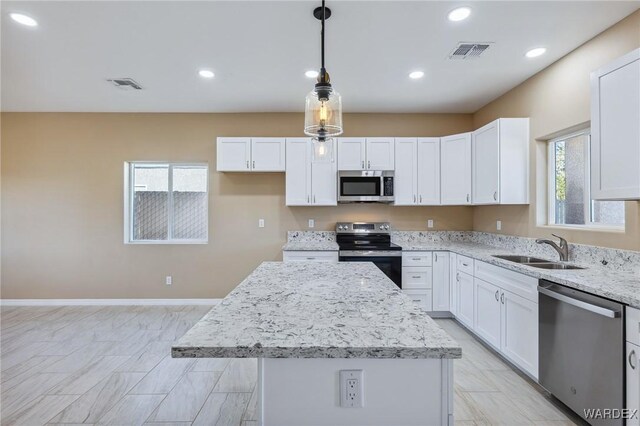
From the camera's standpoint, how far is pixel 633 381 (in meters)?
1.52

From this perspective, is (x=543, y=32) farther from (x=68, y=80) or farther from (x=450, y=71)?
(x=68, y=80)

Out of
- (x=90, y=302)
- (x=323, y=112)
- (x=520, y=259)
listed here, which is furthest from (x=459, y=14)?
(x=90, y=302)

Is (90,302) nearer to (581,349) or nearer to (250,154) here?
(250,154)

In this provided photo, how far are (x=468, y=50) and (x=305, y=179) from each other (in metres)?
2.21

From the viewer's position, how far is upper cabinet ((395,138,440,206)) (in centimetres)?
401

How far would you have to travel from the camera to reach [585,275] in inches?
79.2

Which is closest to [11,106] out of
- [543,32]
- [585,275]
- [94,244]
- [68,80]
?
[68,80]

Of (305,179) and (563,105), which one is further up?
(563,105)

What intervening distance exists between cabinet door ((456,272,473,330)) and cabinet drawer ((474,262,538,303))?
0.71 ft

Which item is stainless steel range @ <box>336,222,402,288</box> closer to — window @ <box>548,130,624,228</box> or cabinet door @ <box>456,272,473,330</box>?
cabinet door @ <box>456,272,473,330</box>

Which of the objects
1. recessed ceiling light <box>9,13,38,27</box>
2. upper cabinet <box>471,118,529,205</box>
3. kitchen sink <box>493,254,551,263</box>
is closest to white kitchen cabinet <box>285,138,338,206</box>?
upper cabinet <box>471,118,529,205</box>

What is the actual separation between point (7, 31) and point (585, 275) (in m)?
4.58

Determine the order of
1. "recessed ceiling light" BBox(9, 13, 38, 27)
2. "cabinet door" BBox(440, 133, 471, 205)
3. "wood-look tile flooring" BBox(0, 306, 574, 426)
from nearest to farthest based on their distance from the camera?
"wood-look tile flooring" BBox(0, 306, 574, 426), "recessed ceiling light" BBox(9, 13, 38, 27), "cabinet door" BBox(440, 133, 471, 205)

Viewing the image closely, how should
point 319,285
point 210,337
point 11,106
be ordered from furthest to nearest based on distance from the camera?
point 11,106 < point 319,285 < point 210,337
